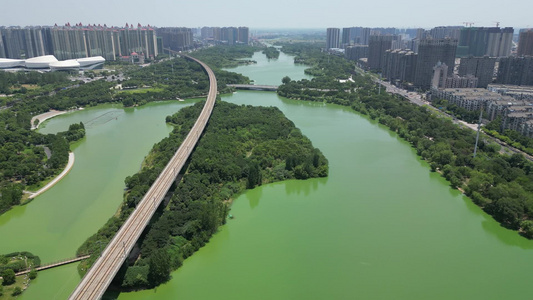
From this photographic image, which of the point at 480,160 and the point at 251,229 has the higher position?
the point at 480,160

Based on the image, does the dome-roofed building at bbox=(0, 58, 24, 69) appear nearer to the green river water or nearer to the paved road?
the green river water

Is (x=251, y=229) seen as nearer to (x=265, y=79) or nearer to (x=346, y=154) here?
(x=346, y=154)

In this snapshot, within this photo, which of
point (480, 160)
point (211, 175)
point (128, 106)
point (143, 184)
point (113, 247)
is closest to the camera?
point (113, 247)

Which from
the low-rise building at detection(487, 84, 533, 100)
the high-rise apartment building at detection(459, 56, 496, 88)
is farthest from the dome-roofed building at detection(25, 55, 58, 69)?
the low-rise building at detection(487, 84, 533, 100)

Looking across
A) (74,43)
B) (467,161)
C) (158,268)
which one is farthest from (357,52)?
(158,268)

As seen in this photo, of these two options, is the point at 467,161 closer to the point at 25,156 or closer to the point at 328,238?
the point at 328,238

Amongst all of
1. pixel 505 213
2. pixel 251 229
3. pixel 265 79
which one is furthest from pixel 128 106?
pixel 505 213
